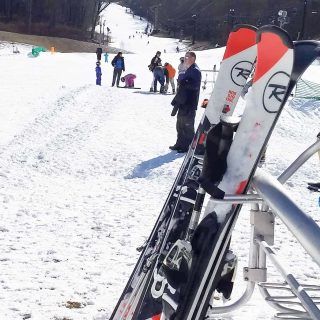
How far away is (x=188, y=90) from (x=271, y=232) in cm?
652

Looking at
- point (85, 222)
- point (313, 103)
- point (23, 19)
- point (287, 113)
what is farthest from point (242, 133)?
point (23, 19)

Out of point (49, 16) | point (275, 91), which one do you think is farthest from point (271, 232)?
point (49, 16)

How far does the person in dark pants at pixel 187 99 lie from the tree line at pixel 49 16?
67283mm

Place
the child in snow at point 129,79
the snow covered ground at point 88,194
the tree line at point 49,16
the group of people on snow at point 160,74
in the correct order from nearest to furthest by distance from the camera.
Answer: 1. the snow covered ground at point 88,194
2. the group of people on snow at point 160,74
3. the child in snow at point 129,79
4. the tree line at point 49,16

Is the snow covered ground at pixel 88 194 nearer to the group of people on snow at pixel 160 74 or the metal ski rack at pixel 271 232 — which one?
the metal ski rack at pixel 271 232

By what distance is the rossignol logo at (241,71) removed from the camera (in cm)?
316

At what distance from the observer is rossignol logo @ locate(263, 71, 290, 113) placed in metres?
1.84

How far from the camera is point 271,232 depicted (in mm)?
2225

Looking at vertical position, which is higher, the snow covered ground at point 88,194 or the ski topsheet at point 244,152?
the ski topsheet at point 244,152

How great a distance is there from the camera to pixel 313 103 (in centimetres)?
1678

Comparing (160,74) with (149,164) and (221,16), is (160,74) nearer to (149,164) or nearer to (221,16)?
(149,164)

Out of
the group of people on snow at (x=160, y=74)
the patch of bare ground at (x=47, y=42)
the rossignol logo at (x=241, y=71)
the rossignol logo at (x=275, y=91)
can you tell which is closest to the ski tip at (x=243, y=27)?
the rossignol logo at (x=241, y=71)

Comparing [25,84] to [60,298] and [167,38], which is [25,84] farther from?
[167,38]

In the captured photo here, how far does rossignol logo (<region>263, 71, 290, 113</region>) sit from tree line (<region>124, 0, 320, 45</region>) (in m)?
64.2
